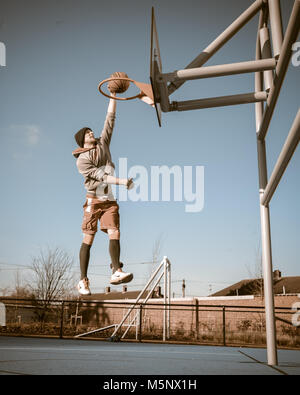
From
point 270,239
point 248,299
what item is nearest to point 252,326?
point 248,299

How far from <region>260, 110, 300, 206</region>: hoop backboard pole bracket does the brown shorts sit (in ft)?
3.89

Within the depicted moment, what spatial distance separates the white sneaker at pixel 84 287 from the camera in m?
2.29

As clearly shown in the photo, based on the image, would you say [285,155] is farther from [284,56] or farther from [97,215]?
[97,215]

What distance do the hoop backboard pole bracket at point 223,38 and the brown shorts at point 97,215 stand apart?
1.03 m

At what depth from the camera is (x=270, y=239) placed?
3490mm

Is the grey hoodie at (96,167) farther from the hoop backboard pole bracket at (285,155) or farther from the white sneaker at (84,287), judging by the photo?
the hoop backboard pole bracket at (285,155)

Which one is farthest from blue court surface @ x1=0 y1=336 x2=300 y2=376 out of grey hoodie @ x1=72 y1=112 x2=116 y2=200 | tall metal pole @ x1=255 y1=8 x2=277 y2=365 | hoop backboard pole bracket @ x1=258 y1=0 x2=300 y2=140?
hoop backboard pole bracket @ x1=258 y1=0 x2=300 y2=140

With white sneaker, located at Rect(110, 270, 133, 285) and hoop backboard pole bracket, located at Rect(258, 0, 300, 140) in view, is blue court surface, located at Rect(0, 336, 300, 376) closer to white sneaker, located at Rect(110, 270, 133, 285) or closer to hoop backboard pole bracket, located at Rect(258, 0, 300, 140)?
white sneaker, located at Rect(110, 270, 133, 285)

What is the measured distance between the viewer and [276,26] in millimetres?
2672

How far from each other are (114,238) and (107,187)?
35 cm

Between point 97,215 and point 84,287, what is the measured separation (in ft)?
1.55
